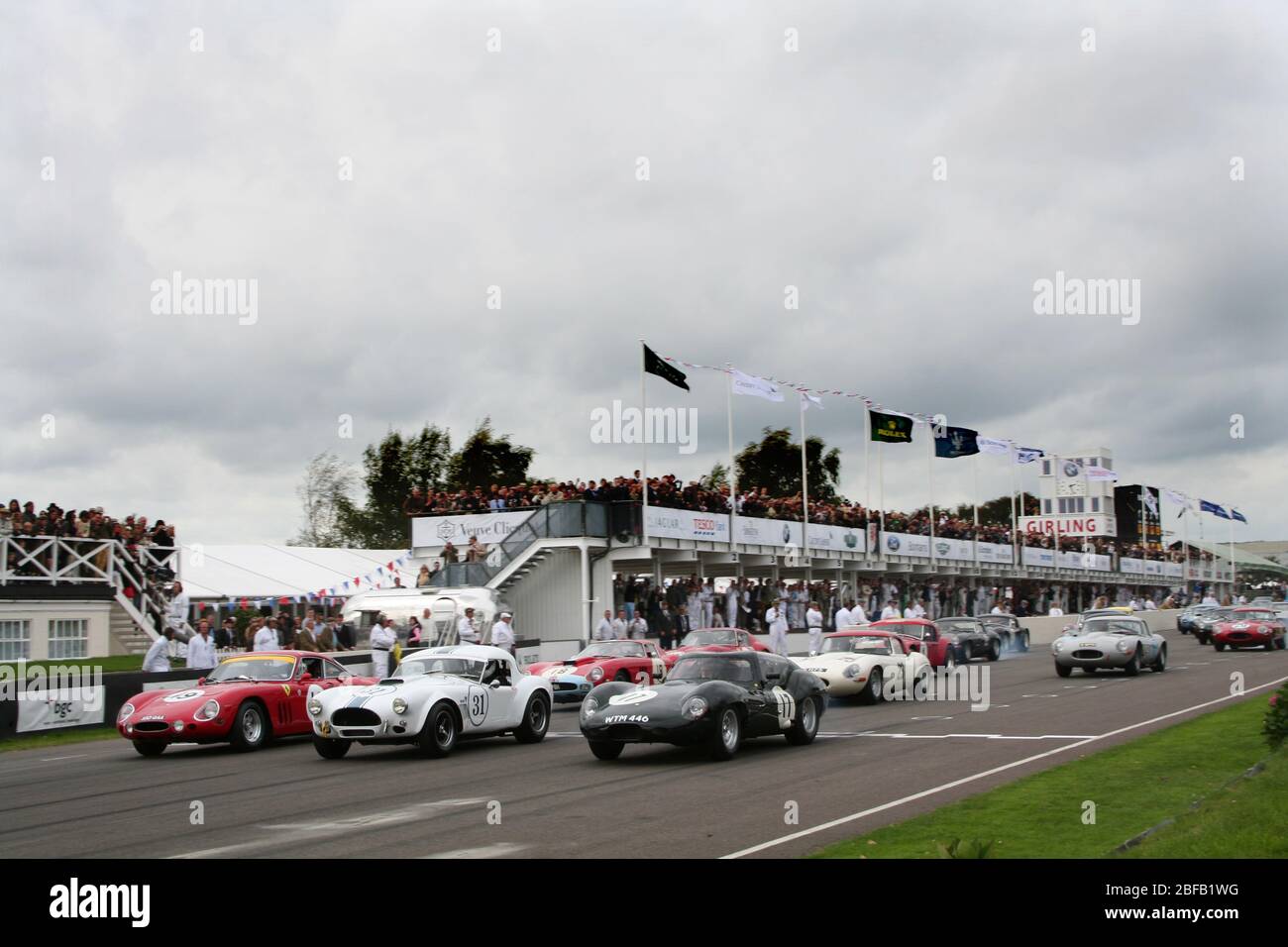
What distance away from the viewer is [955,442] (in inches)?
2172

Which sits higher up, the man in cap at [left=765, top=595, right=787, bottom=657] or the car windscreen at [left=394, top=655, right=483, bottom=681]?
the car windscreen at [left=394, top=655, right=483, bottom=681]

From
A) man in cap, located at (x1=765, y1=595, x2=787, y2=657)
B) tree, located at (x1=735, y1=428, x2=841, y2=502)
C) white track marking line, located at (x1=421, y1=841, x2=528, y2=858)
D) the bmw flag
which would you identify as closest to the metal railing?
man in cap, located at (x1=765, y1=595, x2=787, y2=657)

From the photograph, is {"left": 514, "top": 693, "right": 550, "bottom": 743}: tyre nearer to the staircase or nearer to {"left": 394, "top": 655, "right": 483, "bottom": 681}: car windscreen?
Result: {"left": 394, "top": 655, "right": 483, "bottom": 681}: car windscreen

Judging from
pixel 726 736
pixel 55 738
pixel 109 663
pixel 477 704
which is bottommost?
pixel 55 738

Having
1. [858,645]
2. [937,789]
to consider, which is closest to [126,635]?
[858,645]

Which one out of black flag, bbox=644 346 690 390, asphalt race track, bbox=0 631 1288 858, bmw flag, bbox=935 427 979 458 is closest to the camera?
asphalt race track, bbox=0 631 1288 858

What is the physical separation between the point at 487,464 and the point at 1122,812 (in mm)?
69654

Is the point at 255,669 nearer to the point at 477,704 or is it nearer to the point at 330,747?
the point at 330,747

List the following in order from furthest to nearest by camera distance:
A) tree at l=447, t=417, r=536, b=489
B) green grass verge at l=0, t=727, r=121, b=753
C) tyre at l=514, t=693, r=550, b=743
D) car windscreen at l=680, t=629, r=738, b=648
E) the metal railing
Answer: tree at l=447, t=417, r=536, b=489 < the metal railing < car windscreen at l=680, t=629, r=738, b=648 < green grass verge at l=0, t=727, r=121, b=753 < tyre at l=514, t=693, r=550, b=743

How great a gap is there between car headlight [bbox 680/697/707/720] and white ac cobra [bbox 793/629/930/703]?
7.55 metres

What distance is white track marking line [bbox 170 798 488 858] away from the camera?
9633 mm

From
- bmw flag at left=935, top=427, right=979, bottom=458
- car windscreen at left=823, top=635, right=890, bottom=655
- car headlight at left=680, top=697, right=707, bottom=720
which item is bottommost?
car headlight at left=680, top=697, right=707, bottom=720
